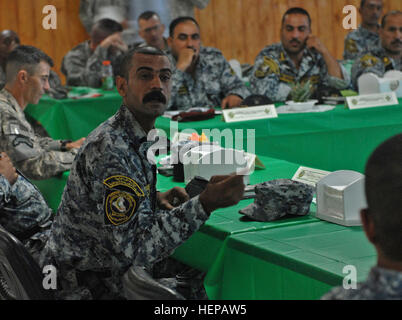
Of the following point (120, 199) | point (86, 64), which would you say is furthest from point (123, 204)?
point (86, 64)

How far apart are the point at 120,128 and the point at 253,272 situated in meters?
0.49

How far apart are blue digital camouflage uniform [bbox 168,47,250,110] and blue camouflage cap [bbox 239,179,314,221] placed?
248 cm

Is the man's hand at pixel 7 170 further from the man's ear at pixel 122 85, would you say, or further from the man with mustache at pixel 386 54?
the man with mustache at pixel 386 54

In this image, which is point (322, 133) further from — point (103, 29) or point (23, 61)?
point (103, 29)

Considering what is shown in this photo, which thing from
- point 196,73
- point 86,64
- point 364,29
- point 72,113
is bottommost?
point 72,113

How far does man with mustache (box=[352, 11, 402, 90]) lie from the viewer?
450cm

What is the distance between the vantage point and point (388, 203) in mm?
855

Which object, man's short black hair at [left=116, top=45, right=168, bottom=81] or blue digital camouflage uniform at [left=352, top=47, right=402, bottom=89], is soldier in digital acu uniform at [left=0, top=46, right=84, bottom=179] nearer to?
man's short black hair at [left=116, top=45, right=168, bottom=81]

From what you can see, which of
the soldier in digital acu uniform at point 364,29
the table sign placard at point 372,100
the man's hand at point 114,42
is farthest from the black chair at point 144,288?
the soldier in digital acu uniform at point 364,29

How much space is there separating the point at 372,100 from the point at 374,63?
3.03 feet

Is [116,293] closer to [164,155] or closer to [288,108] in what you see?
[164,155]

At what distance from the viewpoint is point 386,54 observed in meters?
4.76

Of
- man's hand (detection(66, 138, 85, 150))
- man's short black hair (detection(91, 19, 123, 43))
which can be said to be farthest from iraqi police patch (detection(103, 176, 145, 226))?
man's short black hair (detection(91, 19, 123, 43))

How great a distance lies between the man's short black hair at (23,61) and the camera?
9.37 feet
